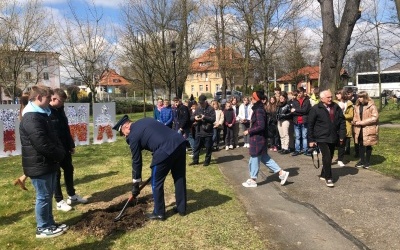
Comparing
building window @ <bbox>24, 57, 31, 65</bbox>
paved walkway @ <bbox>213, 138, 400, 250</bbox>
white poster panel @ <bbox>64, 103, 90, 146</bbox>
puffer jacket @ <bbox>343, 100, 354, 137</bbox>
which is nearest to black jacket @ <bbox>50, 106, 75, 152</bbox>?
paved walkway @ <bbox>213, 138, 400, 250</bbox>

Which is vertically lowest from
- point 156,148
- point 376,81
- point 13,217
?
point 13,217

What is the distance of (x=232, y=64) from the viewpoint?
28.2 m

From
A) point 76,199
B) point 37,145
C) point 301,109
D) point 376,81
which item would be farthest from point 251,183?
point 376,81

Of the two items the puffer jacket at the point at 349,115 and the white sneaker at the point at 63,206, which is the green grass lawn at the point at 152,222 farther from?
the puffer jacket at the point at 349,115

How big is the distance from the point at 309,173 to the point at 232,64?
69.5 ft

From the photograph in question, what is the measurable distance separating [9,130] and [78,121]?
→ 253 cm

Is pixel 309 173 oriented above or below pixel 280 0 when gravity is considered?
below

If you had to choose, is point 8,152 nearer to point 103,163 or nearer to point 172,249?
point 103,163

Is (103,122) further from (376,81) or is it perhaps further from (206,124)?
(376,81)

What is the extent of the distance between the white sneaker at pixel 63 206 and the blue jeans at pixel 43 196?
102cm

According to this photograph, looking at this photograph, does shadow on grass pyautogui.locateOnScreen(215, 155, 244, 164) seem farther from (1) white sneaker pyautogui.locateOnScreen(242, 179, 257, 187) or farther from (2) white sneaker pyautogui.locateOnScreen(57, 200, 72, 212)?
(2) white sneaker pyautogui.locateOnScreen(57, 200, 72, 212)

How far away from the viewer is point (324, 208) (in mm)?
5547

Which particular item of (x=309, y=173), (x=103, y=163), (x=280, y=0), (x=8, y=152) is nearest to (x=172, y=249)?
(x=309, y=173)

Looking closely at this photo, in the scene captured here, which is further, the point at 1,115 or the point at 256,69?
the point at 256,69
